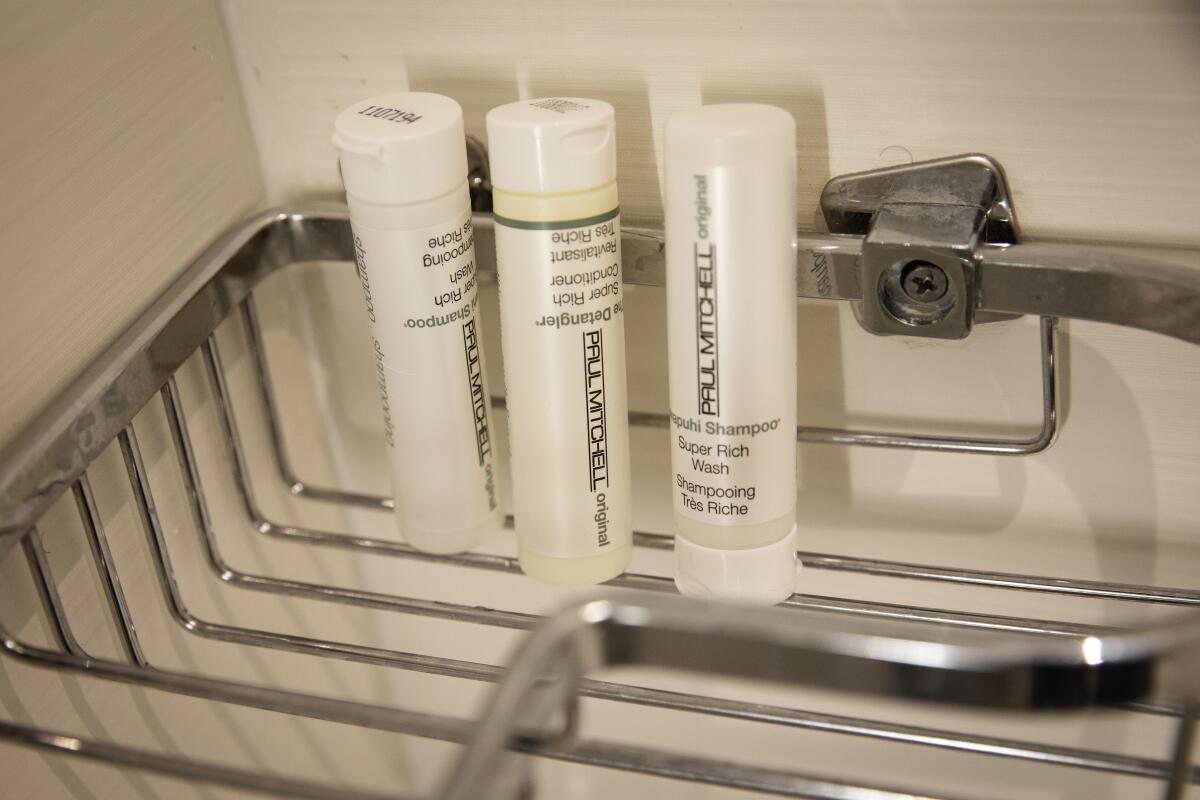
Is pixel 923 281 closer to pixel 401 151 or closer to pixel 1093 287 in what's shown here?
pixel 1093 287

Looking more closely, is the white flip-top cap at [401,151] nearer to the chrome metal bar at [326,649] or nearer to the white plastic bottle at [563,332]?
the white plastic bottle at [563,332]

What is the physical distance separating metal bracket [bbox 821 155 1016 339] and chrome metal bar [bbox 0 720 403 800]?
0.23 meters

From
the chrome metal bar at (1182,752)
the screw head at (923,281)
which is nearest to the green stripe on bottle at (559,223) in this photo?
the screw head at (923,281)

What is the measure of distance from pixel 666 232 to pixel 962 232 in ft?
0.33

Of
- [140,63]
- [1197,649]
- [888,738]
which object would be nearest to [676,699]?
[888,738]

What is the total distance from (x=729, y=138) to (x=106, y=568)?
27 cm

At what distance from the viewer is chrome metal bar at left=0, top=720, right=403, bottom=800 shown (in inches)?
12.3

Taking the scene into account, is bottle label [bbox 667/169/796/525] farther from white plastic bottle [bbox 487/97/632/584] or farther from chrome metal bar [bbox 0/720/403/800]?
chrome metal bar [bbox 0/720/403/800]

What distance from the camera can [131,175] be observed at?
0.42 m

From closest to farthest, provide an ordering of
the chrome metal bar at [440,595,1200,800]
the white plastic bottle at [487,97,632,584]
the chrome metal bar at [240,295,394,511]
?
the chrome metal bar at [440,595,1200,800] < the white plastic bottle at [487,97,632,584] < the chrome metal bar at [240,295,394,511]

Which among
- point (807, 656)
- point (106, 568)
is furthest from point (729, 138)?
point (106, 568)

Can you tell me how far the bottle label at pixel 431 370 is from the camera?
1.29 feet

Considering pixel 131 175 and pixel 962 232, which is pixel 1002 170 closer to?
pixel 962 232

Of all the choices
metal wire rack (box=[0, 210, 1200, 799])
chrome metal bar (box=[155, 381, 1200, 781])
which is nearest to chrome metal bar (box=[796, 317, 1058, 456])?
metal wire rack (box=[0, 210, 1200, 799])
